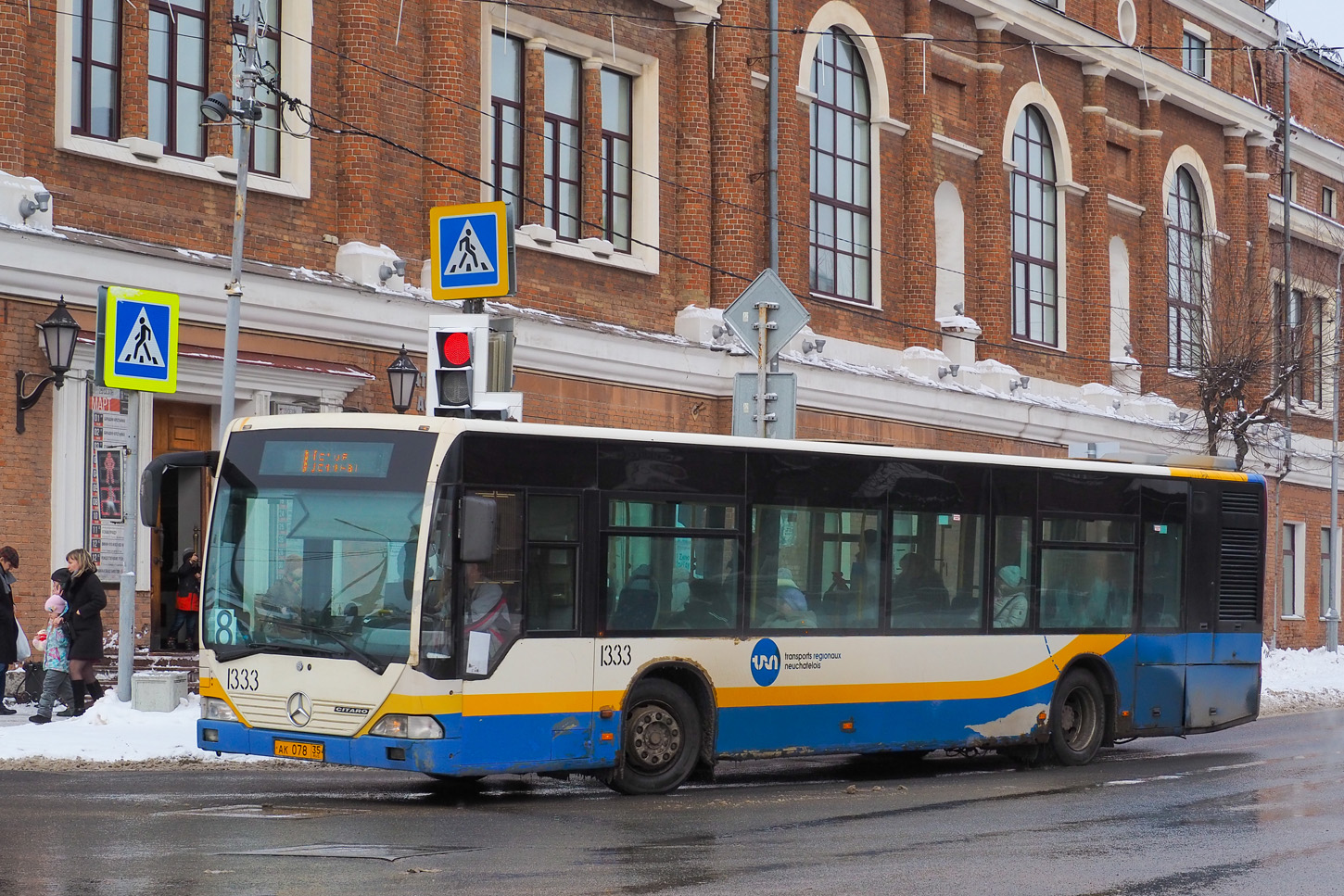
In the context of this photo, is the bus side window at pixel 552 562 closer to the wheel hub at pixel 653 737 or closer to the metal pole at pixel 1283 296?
the wheel hub at pixel 653 737

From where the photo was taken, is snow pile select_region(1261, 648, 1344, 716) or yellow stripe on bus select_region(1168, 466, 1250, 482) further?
snow pile select_region(1261, 648, 1344, 716)

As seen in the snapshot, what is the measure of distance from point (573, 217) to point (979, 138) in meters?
11.5

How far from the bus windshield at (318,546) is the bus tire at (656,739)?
78.9 inches

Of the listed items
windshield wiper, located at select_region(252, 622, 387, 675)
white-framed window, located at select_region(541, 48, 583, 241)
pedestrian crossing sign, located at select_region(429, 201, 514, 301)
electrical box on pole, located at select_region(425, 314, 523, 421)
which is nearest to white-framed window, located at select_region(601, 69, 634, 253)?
white-framed window, located at select_region(541, 48, 583, 241)

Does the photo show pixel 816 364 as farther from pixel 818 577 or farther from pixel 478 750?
pixel 478 750

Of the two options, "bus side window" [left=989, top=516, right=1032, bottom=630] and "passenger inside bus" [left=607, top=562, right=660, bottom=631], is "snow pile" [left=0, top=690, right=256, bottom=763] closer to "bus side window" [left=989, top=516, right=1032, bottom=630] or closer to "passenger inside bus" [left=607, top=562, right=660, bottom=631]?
"passenger inside bus" [left=607, top=562, right=660, bottom=631]

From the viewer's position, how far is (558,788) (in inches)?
554

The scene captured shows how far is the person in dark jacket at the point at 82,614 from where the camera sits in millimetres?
17438

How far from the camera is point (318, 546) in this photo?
489 inches

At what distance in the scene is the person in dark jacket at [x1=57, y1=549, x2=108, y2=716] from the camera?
17.4 meters

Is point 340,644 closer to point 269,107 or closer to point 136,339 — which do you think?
point 136,339

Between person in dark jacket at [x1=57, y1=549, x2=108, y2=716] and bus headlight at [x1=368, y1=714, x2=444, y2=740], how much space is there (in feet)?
20.6

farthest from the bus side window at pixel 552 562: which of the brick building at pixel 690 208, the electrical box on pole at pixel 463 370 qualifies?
the brick building at pixel 690 208

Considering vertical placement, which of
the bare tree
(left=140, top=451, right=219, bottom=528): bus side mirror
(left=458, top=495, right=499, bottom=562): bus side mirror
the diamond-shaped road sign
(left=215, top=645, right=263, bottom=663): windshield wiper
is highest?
the bare tree
